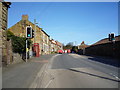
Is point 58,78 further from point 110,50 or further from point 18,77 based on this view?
point 110,50

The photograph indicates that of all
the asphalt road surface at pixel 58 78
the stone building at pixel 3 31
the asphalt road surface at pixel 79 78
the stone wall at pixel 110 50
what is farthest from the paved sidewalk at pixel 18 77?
the stone wall at pixel 110 50

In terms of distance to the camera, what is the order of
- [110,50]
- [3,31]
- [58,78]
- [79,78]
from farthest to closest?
[110,50] < [3,31] < [58,78] < [79,78]

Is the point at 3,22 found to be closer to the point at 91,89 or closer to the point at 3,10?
the point at 3,10

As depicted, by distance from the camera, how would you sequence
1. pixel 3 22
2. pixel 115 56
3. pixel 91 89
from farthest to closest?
pixel 115 56
pixel 3 22
pixel 91 89

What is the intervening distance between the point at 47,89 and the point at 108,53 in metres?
27.0

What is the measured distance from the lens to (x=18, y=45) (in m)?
14.7

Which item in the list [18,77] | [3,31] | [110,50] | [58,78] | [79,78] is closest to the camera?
[18,77]

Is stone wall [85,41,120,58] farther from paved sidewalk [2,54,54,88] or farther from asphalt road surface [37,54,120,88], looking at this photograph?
paved sidewalk [2,54,54,88]


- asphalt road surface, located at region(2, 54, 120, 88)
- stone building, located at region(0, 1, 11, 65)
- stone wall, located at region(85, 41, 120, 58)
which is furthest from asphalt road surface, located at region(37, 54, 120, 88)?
stone wall, located at region(85, 41, 120, 58)

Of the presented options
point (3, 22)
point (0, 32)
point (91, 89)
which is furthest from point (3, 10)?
point (91, 89)

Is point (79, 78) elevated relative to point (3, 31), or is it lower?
Result: lower

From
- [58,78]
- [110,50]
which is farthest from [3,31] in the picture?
[110,50]

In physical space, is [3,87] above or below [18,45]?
below

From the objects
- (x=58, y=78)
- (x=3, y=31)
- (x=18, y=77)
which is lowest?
(x=58, y=78)
